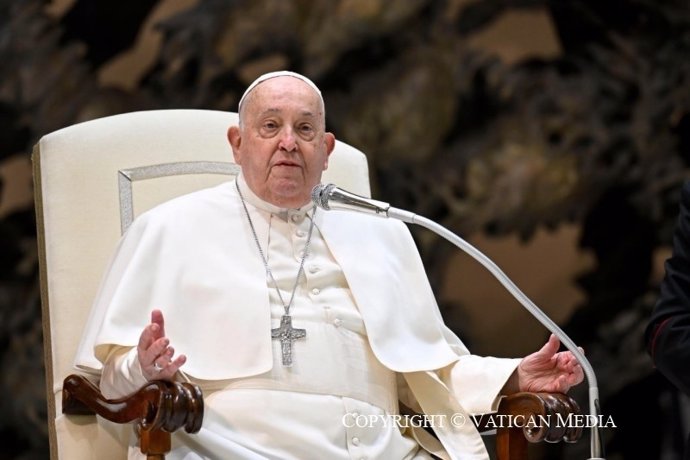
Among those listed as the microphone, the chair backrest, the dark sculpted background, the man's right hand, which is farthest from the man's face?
the dark sculpted background

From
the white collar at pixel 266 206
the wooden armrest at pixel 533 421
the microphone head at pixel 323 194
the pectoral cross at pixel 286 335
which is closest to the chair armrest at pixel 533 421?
the wooden armrest at pixel 533 421

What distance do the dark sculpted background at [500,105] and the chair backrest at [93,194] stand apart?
8.91ft

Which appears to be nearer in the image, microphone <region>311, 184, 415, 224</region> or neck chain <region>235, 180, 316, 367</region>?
microphone <region>311, 184, 415, 224</region>

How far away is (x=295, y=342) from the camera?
357 centimetres

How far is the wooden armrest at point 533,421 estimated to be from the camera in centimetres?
335

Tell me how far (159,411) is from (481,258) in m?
0.85

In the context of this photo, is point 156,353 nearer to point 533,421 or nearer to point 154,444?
point 154,444

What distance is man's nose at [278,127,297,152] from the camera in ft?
Answer: 12.2

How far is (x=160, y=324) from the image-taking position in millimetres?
3045

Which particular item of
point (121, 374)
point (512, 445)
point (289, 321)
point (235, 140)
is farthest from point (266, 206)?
point (512, 445)

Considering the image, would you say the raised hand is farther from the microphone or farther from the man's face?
the man's face

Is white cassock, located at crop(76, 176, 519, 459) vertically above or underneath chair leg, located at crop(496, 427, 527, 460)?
above

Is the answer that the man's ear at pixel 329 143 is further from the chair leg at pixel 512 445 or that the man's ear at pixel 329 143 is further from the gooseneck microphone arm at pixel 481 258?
the chair leg at pixel 512 445

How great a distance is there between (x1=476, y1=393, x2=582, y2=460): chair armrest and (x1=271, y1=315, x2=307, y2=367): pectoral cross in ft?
1.96
